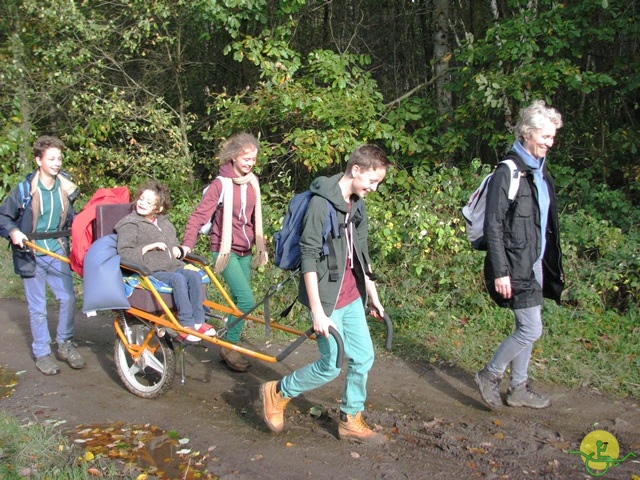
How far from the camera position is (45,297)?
6223 millimetres

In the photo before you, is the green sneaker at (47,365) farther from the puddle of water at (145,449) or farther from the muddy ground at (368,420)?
the puddle of water at (145,449)

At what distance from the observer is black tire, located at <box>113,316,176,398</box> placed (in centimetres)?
532

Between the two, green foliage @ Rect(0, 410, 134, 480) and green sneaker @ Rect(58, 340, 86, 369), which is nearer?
green foliage @ Rect(0, 410, 134, 480)

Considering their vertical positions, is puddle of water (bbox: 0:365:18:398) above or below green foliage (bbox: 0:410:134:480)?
below

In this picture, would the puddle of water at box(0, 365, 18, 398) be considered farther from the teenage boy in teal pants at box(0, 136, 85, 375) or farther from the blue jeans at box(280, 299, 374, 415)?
the blue jeans at box(280, 299, 374, 415)

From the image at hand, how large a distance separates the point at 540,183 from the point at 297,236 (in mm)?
1776

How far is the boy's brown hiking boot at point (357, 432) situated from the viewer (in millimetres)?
4387

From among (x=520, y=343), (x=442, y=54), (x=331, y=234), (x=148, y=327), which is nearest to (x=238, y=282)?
(x=148, y=327)

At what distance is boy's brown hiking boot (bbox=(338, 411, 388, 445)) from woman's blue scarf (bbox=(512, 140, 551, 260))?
5.56 ft

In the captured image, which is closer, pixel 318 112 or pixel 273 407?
pixel 273 407

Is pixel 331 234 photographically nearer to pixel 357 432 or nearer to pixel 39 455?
pixel 357 432

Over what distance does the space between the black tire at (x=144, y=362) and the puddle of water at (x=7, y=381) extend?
980 millimetres

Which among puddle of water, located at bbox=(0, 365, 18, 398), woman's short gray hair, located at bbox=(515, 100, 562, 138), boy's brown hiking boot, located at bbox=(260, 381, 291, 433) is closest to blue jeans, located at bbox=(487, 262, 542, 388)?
woman's short gray hair, located at bbox=(515, 100, 562, 138)

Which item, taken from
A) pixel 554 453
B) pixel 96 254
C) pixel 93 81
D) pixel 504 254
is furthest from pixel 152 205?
pixel 93 81
